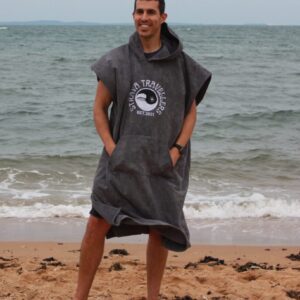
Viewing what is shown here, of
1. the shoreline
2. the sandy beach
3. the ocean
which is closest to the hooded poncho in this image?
the sandy beach

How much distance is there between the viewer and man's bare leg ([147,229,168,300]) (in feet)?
12.4

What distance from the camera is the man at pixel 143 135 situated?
3617 mm

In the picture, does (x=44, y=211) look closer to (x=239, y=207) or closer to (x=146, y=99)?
(x=239, y=207)

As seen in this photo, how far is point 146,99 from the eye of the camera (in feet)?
11.9

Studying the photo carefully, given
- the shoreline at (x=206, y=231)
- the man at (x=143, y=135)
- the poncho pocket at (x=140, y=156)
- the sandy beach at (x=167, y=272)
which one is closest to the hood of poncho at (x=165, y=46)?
the man at (x=143, y=135)

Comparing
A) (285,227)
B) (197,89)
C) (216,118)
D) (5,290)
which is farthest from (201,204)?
(216,118)

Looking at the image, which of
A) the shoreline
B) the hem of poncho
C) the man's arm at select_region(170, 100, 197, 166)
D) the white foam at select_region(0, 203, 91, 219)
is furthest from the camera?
the white foam at select_region(0, 203, 91, 219)

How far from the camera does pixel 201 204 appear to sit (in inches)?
324

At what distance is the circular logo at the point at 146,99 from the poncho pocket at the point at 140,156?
16 cm

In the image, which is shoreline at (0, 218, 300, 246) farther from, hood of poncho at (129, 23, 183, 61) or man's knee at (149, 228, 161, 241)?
hood of poncho at (129, 23, 183, 61)

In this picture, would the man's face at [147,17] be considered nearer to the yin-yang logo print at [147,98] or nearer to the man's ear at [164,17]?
the man's ear at [164,17]

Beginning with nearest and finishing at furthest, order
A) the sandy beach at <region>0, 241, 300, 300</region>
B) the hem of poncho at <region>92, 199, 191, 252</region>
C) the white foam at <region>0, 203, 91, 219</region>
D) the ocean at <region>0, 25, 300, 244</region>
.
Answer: the hem of poncho at <region>92, 199, 191, 252</region> < the sandy beach at <region>0, 241, 300, 300</region> < the white foam at <region>0, 203, 91, 219</region> < the ocean at <region>0, 25, 300, 244</region>

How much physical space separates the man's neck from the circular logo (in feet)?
0.78

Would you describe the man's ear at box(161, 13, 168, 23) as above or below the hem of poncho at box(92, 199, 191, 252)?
above
